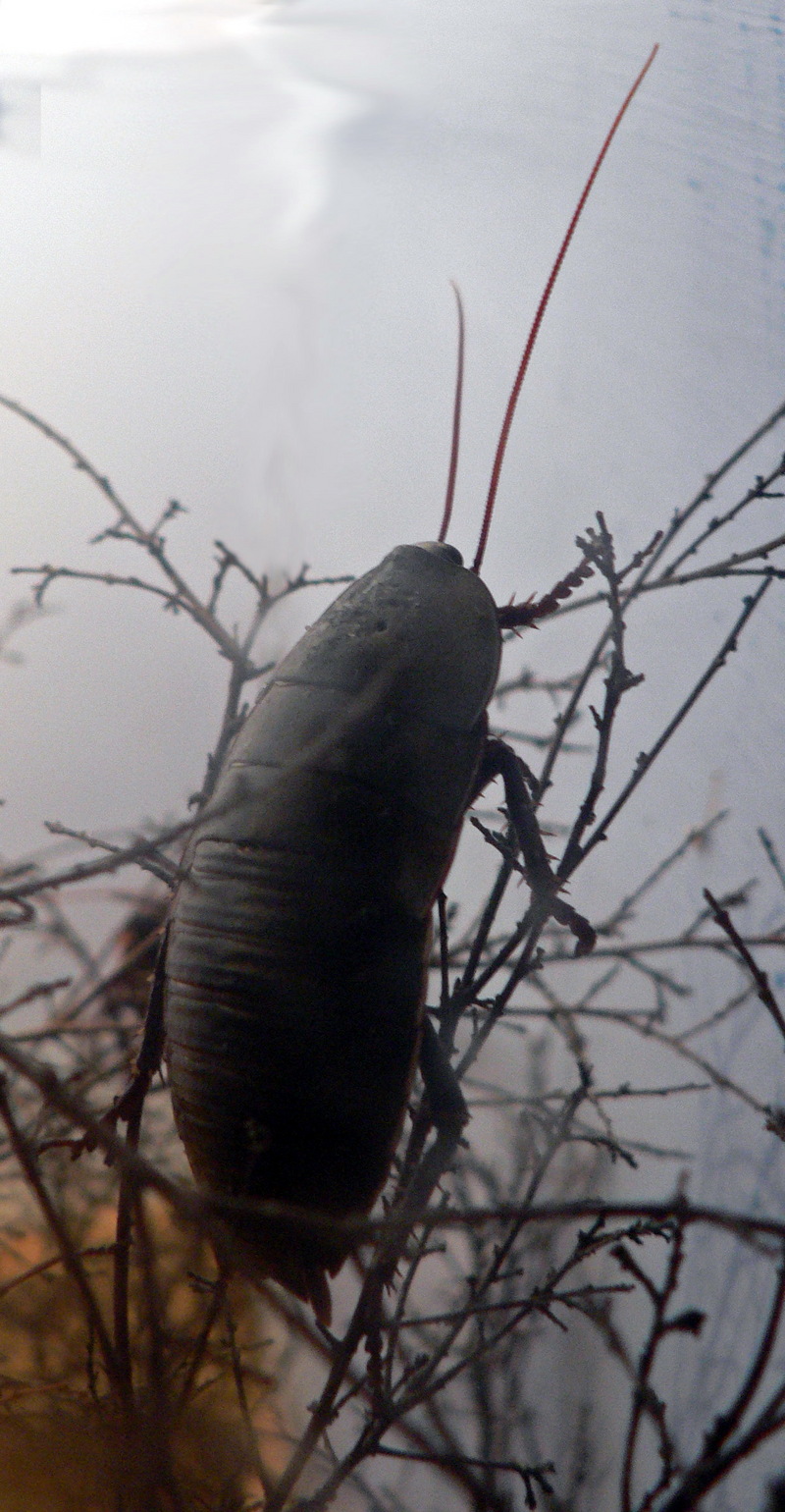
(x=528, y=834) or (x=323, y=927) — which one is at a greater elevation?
(x=528, y=834)

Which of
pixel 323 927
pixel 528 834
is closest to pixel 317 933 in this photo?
pixel 323 927

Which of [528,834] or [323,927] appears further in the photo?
[528,834]

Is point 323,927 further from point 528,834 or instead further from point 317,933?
point 528,834

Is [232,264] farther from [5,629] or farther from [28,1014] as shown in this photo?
[28,1014]

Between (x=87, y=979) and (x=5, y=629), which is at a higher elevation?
(x=5, y=629)

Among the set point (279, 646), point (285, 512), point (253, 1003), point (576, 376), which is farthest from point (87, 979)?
point (576, 376)
